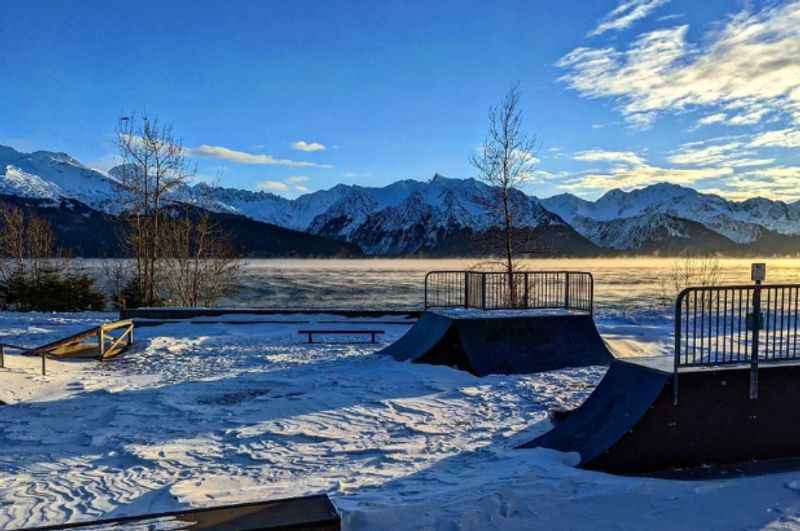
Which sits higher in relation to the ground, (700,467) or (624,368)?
(624,368)

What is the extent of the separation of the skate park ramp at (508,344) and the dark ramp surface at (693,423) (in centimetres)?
565

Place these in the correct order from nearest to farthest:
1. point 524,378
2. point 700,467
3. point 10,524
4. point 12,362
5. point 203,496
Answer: point 10,524, point 203,496, point 700,467, point 524,378, point 12,362

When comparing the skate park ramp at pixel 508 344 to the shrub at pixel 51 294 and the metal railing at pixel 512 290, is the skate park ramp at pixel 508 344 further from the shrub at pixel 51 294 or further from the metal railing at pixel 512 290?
the shrub at pixel 51 294

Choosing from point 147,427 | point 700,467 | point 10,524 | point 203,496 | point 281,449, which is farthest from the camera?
point 147,427

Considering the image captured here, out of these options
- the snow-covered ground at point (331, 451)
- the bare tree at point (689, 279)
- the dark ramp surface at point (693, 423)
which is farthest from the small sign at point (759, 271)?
the bare tree at point (689, 279)

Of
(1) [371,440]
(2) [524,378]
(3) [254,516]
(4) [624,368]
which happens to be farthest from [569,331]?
(3) [254,516]

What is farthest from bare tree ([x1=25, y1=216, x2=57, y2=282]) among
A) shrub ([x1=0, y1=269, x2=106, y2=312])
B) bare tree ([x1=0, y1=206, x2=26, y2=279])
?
shrub ([x1=0, y1=269, x2=106, y2=312])

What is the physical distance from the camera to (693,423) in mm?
6477

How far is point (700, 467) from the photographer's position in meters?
6.39

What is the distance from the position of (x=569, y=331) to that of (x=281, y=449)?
8.46 meters

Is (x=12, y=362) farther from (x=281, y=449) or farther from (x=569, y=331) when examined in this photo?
(x=569, y=331)

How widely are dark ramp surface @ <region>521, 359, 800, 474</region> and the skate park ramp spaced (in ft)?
18.5

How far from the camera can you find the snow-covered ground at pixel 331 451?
5.14m

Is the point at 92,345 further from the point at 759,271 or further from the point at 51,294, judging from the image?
the point at 51,294
